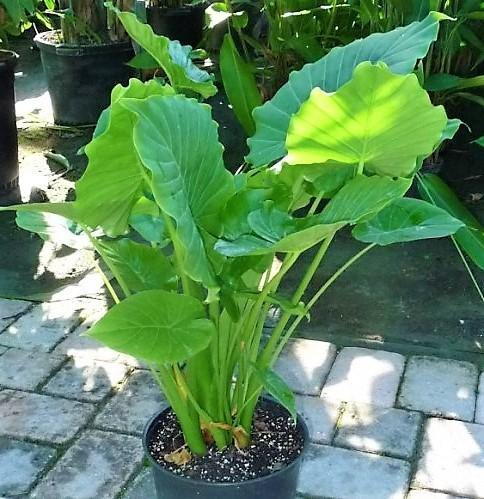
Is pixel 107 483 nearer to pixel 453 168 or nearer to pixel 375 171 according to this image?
pixel 375 171

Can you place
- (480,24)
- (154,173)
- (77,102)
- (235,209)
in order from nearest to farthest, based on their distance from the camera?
(154,173)
(235,209)
(480,24)
(77,102)

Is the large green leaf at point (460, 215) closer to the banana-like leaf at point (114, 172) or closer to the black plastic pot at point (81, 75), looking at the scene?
the banana-like leaf at point (114, 172)

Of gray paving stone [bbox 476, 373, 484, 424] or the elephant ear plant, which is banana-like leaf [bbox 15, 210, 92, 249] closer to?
the elephant ear plant

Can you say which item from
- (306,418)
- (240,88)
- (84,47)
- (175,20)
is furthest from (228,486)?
(175,20)

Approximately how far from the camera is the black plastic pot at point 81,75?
4000mm

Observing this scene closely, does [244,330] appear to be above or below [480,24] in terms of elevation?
above

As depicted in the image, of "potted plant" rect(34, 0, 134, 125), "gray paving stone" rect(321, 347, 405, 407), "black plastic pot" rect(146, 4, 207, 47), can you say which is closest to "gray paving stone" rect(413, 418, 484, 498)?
"gray paving stone" rect(321, 347, 405, 407)

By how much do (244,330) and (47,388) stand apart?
2.90 ft

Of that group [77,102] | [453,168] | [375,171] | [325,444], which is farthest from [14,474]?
[77,102]

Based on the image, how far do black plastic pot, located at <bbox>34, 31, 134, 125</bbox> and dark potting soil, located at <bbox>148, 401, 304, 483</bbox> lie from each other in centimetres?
275

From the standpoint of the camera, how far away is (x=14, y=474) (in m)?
1.83

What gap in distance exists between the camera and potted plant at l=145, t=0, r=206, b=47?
15.8 feet

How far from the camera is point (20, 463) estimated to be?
1.87 metres

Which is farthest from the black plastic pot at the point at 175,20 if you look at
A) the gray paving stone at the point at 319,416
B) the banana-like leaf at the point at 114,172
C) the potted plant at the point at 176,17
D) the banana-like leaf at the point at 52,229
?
the banana-like leaf at the point at 114,172
